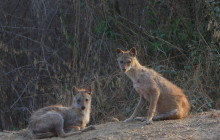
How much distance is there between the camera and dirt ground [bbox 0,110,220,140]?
6.21 m

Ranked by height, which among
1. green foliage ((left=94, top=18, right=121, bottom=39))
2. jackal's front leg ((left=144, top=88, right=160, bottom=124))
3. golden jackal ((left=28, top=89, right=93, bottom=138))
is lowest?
golden jackal ((left=28, top=89, right=93, bottom=138))

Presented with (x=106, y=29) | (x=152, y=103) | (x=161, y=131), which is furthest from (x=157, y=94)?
(x=106, y=29)

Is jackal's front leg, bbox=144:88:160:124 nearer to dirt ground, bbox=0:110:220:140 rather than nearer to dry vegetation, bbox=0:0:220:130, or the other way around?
dirt ground, bbox=0:110:220:140

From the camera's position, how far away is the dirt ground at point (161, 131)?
621 cm

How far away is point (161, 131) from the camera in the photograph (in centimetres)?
656

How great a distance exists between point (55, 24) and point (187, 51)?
4.17 meters

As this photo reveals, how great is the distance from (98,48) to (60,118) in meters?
4.55

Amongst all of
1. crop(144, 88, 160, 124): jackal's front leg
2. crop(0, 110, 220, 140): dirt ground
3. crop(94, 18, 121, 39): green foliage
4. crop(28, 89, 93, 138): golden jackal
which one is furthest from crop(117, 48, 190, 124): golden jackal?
crop(94, 18, 121, 39): green foliage

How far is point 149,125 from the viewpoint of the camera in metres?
7.23

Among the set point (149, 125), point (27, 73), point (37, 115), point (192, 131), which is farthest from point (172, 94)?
point (27, 73)

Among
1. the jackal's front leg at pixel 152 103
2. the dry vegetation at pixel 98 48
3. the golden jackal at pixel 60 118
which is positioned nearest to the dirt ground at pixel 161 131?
the jackal's front leg at pixel 152 103

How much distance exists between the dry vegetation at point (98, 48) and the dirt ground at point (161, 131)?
2235 mm

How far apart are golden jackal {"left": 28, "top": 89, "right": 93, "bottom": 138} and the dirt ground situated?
24cm

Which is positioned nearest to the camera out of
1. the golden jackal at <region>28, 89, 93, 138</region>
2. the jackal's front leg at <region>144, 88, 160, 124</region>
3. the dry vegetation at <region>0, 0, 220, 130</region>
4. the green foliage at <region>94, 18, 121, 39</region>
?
the golden jackal at <region>28, 89, 93, 138</region>
